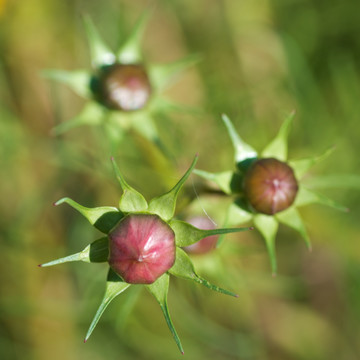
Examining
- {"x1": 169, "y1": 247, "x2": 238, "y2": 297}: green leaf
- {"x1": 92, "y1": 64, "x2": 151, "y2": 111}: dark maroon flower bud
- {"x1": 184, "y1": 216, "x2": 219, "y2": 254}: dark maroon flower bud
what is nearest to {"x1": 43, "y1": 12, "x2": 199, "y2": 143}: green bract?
{"x1": 92, "y1": 64, "x2": 151, "y2": 111}: dark maroon flower bud

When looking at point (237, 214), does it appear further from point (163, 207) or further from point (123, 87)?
point (123, 87)

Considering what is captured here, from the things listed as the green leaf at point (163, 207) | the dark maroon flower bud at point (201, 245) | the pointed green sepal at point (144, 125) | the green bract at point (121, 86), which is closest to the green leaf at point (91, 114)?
the green bract at point (121, 86)

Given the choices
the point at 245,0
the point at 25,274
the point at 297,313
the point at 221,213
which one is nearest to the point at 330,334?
the point at 297,313

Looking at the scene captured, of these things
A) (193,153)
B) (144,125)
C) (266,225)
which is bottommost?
(193,153)

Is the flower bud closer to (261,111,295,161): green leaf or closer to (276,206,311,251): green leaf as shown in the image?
(276,206,311,251): green leaf

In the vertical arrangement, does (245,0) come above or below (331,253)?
above

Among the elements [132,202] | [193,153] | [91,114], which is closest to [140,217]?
[132,202]

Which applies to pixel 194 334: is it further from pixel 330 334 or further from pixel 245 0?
pixel 245 0
